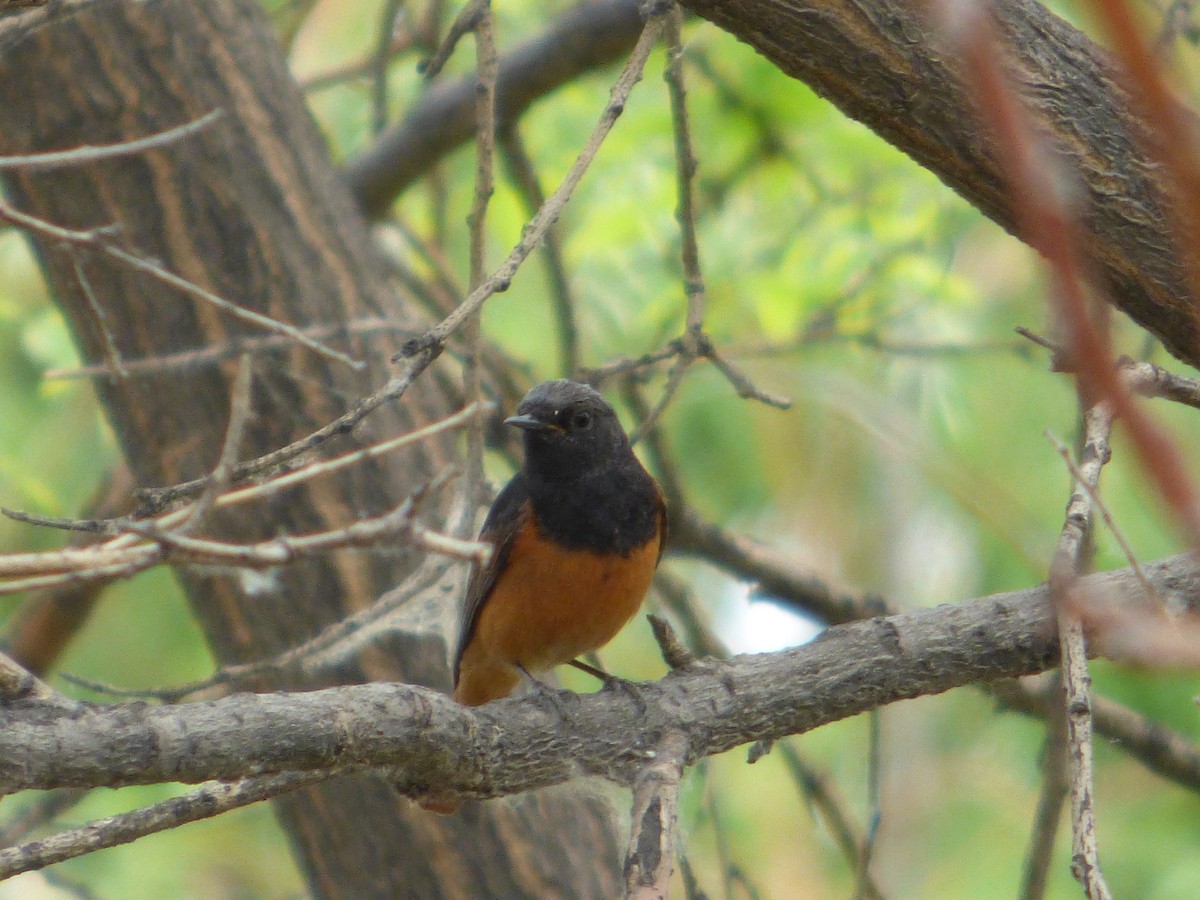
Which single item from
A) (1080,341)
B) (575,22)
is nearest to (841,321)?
(575,22)

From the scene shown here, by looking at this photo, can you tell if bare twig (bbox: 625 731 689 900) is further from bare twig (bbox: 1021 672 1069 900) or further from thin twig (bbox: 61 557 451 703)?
bare twig (bbox: 1021 672 1069 900)

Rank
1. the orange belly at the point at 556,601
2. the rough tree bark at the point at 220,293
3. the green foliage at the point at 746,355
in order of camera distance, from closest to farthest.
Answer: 1. the orange belly at the point at 556,601
2. the rough tree bark at the point at 220,293
3. the green foliage at the point at 746,355

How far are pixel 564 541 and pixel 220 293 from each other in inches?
64.7

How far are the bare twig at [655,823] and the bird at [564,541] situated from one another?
1.42 metres

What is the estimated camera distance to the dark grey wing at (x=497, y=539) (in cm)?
464

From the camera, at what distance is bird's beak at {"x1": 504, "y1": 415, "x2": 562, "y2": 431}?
4562mm

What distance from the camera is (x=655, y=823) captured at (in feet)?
8.99

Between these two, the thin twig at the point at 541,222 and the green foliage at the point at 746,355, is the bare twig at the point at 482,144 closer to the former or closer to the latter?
the thin twig at the point at 541,222

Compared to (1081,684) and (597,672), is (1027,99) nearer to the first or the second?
(1081,684)

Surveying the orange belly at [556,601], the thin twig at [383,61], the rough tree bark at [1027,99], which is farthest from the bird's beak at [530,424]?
the thin twig at [383,61]

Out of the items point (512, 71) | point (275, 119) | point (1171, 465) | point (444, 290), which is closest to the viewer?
point (1171, 465)

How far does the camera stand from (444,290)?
651 centimetres

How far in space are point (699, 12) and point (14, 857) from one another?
7.71ft

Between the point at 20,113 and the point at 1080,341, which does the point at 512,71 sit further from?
the point at 1080,341
